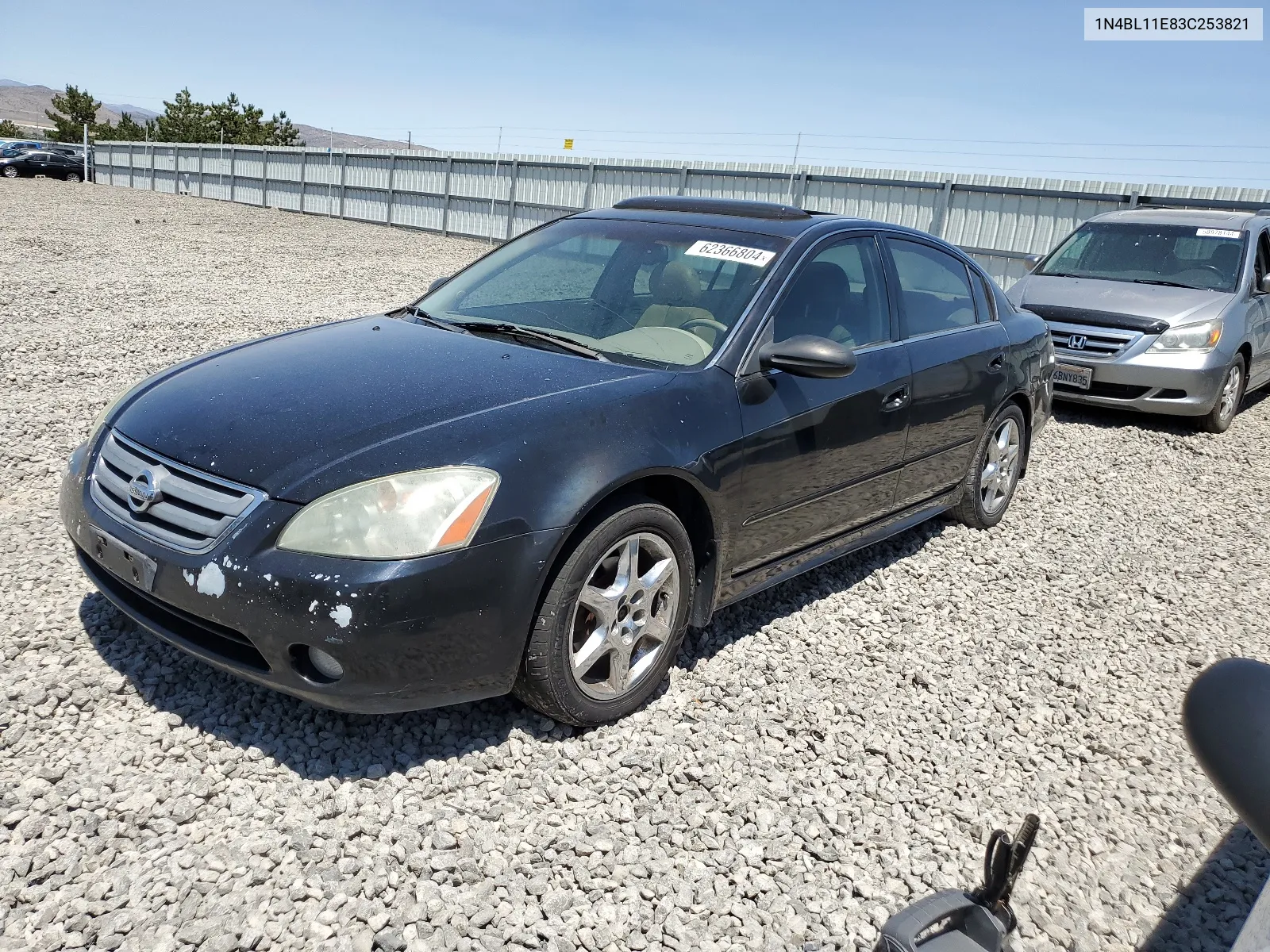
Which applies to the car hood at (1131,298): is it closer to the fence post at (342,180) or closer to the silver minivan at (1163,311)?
the silver minivan at (1163,311)

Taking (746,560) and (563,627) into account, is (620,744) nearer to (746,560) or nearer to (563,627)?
(563,627)

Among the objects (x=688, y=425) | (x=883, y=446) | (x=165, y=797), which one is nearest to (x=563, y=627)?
(x=688, y=425)

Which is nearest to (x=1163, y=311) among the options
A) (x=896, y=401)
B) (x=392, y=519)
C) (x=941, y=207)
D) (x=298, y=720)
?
(x=896, y=401)

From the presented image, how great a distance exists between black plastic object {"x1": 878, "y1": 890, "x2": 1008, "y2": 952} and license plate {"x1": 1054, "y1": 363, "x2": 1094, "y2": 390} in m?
7.06

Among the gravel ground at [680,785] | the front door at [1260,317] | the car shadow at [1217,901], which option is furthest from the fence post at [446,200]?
the car shadow at [1217,901]

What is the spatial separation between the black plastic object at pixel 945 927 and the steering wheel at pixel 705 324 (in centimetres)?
205

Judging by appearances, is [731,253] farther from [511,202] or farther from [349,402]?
[511,202]

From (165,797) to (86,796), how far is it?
20 cm

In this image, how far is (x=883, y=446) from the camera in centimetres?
414


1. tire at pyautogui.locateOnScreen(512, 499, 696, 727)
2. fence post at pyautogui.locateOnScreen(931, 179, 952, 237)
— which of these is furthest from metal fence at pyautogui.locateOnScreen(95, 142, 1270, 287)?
tire at pyautogui.locateOnScreen(512, 499, 696, 727)

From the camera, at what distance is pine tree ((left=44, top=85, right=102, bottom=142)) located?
6016 cm

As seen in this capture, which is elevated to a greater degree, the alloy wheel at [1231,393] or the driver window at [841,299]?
the driver window at [841,299]

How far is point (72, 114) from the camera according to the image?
2425 inches

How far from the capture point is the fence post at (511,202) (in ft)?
73.0
